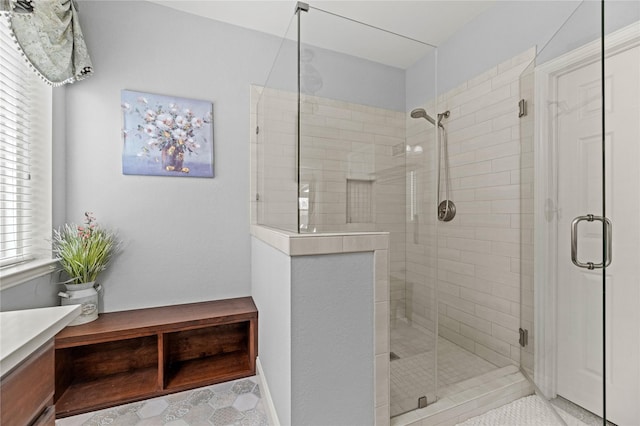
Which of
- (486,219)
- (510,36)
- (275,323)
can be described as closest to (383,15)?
(510,36)

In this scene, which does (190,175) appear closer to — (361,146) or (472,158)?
(361,146)

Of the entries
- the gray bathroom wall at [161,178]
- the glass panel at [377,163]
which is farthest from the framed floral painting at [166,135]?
the glass panel at [377,163]

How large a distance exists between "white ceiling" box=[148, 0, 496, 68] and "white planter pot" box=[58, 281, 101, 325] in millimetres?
1966

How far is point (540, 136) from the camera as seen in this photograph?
5.28 feet

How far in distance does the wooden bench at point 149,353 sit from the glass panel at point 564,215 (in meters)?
1.70

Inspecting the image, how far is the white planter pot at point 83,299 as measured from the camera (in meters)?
1.67

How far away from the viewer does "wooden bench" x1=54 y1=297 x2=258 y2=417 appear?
158 centimetres

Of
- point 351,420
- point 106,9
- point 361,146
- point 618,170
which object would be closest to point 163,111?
point 106,9

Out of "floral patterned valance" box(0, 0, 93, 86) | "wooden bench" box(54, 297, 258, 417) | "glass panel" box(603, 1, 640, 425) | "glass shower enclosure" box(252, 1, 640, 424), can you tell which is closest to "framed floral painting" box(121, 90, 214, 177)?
"floral patterned valance" box(0, 0, 93, 86)

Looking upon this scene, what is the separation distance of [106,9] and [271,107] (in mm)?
1282

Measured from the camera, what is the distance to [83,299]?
169cm

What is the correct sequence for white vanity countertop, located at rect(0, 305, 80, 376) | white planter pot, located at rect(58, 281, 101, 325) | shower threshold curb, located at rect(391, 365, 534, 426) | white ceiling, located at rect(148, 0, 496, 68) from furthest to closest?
1. white planter pot, located at rect(58, 281, 101, 325)
2. white ceiling, located at rect(148, 0, 496, 68)
3. shower threshold curb, located at rect(391, 365, 534, 426)
4. white vanity countertop, located at rect(0, 305, 80, 376)

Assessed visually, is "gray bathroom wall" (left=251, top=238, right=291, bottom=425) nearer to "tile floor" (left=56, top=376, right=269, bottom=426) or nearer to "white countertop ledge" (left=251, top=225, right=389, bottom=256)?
"white countertop ledge" (left=251, top=225, right=389, bottom=256)

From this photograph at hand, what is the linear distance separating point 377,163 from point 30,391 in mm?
1448
